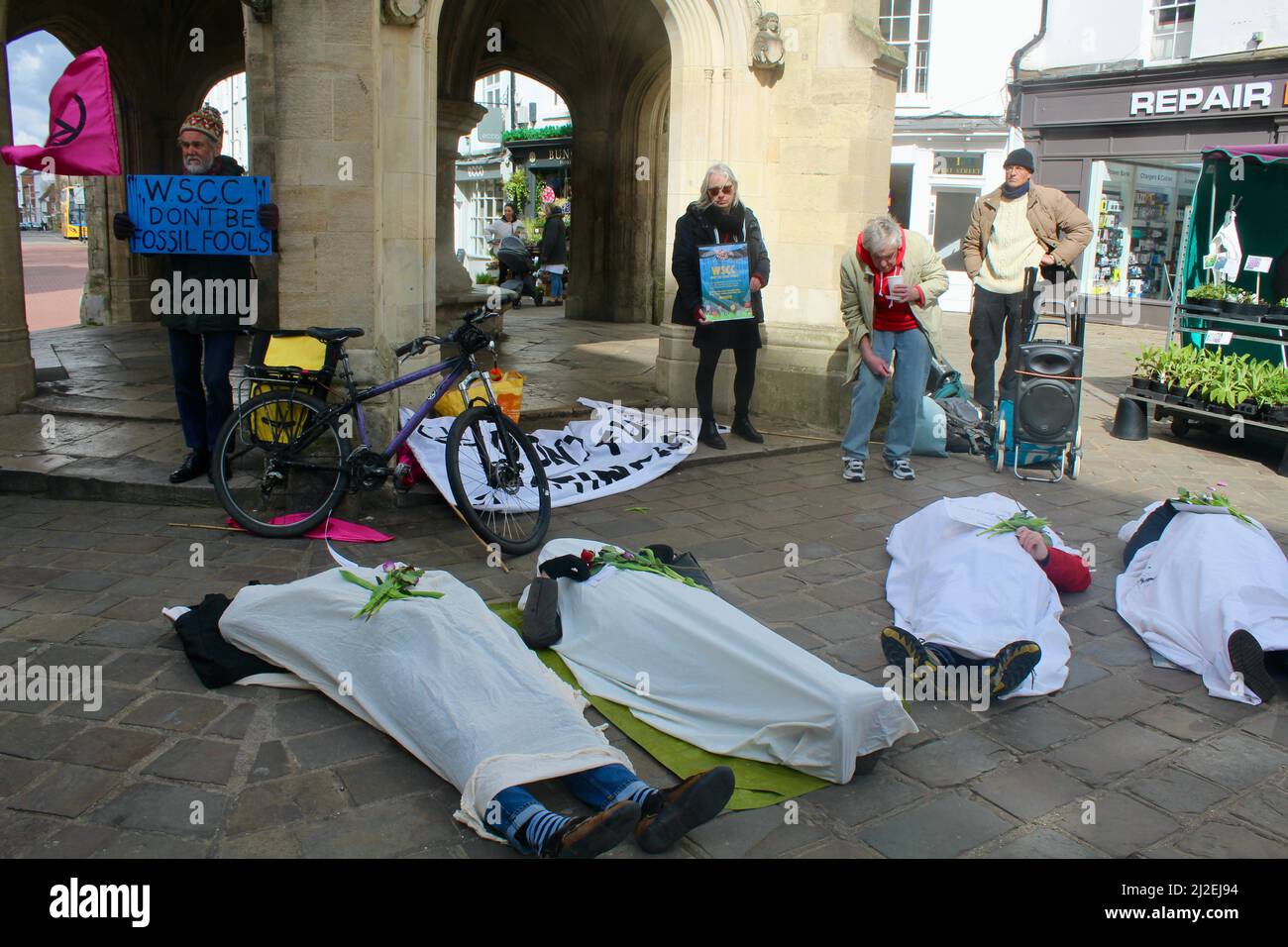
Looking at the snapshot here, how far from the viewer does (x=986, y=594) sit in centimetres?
437

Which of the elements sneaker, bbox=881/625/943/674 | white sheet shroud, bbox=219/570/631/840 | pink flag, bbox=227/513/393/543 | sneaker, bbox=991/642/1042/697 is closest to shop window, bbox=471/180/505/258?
pink flag, bbox=227/513/393/543

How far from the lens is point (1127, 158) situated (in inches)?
803

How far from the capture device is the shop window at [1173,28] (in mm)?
18906

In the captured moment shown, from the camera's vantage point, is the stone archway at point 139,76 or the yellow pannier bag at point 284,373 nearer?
the yellow pannier bag at point 284,373

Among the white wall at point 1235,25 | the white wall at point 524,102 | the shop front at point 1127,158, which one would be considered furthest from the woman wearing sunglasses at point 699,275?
the white wall at point 524,102

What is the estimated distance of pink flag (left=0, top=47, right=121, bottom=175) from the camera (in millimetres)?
6199

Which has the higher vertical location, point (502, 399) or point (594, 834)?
point (502, 399)

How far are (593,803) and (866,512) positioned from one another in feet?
13.2

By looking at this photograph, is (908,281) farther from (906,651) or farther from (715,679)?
(715,679)

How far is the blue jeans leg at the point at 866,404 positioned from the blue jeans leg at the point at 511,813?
510cm

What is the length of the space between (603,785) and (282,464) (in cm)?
343

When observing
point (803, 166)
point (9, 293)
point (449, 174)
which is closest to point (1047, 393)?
point (803, 166)

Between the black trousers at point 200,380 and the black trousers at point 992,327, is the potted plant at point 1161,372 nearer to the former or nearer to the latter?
the black trousers at point 992,327
